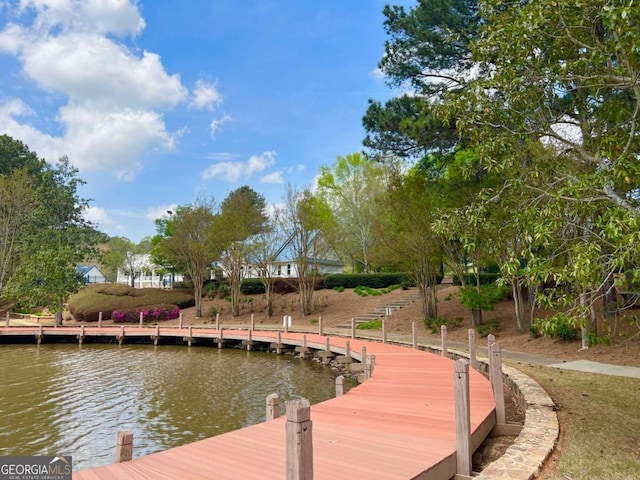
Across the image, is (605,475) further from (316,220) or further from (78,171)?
(78,171)

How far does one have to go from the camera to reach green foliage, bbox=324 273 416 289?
1278 inches

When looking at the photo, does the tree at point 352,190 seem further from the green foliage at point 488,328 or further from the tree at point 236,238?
the green foliage at point 488,328

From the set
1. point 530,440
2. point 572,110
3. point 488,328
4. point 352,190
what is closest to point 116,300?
point 352,190

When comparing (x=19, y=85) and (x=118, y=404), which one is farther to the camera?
(x=19, y=85)

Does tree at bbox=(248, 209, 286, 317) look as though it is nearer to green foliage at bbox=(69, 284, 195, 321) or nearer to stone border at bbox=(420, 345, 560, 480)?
green foliage at bbox=(69, 284, 195, 321)

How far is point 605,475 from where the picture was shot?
12.8ft

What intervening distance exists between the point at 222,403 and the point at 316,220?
62.7ft

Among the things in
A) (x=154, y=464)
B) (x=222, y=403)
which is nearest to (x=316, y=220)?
(x=222, y=403)

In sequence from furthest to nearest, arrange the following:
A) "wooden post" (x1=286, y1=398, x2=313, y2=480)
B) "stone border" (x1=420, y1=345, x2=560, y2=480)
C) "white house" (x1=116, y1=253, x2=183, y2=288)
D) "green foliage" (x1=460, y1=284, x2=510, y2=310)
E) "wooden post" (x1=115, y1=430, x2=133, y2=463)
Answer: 1. "white house" (x1=116, y1=253, x2=183, y2=288)
2. "green foliage" (x1=460, y1=284, x2=510, y2=310)
3. "wooden post" (x1=115, y1=430, x2=133, y2=463)
4. "stone border" (x1=420, y1=345, x2=560, y2=480)
5. "wooden post" (x1=286, y1=398, x2=313, y2=480)

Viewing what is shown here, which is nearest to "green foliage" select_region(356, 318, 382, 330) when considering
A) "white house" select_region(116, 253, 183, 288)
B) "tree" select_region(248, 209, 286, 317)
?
"tree" select_region(248, 209, 286, 317)

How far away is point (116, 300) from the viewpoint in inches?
1278

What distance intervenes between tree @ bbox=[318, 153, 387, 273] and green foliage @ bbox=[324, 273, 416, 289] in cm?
693

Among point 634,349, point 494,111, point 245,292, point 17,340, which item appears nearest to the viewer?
point 494,111

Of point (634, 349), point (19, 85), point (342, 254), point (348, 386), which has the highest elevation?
point (19, 85)
